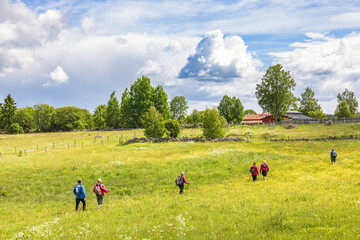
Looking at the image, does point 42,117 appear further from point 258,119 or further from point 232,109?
point 258,119

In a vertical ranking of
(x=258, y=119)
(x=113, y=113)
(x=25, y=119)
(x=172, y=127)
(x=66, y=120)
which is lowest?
(x=172, y=127)

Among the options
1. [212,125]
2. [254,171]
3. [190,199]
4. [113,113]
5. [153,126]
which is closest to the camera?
[190,199]

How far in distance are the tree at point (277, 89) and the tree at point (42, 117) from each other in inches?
4158

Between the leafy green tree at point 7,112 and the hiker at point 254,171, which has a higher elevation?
the leafy green tree at point 7,112

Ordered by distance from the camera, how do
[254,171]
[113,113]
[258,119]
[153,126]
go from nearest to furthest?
[254,171] → [153,126] → [113,113] → [258,119]

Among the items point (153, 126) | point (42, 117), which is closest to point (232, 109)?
point (153, 126)

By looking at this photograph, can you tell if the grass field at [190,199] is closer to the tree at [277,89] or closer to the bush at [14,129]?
the tree at [277,89]

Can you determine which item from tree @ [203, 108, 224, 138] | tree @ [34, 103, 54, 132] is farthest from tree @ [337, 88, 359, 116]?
tree @ [34, 103, 54, 132]

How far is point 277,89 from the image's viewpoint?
9600 centimetres

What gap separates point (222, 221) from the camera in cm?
Result: 1204

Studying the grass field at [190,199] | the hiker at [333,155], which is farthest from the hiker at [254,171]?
the hiker at [333,155]

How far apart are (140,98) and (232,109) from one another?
2324 inches

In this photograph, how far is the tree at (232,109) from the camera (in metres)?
141

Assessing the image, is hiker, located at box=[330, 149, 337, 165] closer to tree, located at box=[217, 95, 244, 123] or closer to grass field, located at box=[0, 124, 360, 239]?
grass field, located at box=[0, 124, 360, 239]
